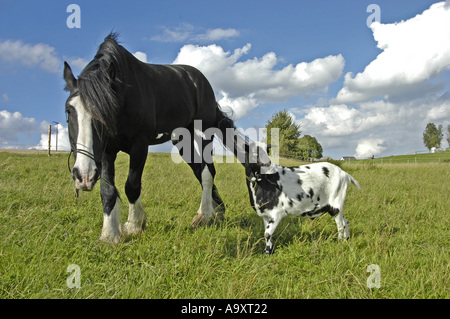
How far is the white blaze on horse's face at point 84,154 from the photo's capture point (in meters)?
2.96

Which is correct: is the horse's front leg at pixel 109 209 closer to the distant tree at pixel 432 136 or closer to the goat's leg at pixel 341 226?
the goat's leg at pixel 341 226

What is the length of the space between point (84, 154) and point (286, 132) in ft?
156

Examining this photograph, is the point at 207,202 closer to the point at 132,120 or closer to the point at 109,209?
the point at 109,209

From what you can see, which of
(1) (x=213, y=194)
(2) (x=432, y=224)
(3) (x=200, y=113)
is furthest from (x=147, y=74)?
(2) (x=432, y=224)

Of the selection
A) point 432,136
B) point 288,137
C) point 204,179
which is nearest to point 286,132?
point 288,137

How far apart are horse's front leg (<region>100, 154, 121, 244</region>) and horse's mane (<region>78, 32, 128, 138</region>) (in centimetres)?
78

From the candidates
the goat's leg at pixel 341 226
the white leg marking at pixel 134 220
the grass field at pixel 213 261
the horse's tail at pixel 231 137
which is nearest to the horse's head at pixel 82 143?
the grass field at pixel 213 261

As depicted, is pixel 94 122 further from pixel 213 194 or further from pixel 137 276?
pixel 213 194

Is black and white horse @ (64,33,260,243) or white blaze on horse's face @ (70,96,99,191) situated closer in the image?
white blaze on horse's face @ (70,96,99,191)

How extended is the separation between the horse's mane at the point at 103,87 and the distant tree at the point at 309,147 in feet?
157

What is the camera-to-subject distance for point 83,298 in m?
2.46

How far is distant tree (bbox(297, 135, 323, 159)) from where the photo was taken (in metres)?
52.1

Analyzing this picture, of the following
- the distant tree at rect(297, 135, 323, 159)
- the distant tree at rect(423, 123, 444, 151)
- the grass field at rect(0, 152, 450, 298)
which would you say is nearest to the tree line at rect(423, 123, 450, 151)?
the distant tree at rect(423, 123, 444, 151)

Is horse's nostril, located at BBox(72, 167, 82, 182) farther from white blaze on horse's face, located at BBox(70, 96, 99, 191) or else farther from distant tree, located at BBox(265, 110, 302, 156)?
distant tree, located at BBox(265, 110, 302, 156)
